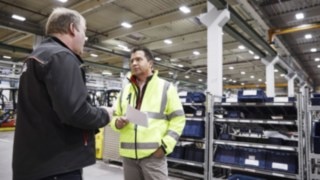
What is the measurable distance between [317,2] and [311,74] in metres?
13.9

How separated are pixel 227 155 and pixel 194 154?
66cm

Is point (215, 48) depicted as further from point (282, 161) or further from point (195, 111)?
point (282, 161)

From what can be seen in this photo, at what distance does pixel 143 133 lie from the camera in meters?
2.11

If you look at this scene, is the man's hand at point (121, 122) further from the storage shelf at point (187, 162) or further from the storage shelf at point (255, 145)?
the storage shelf at point (187, 162)

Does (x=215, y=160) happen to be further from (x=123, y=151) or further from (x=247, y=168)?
(x=123, y=151)

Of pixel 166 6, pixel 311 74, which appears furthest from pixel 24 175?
pixel 311 74

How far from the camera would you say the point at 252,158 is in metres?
4.33

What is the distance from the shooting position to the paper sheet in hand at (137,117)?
1970mm

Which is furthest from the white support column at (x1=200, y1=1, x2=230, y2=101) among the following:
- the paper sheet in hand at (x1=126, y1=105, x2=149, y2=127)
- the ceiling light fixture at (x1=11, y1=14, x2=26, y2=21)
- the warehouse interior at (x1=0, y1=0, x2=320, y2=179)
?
the ceiling light fixture at (x1=11, y1=14, x2=26, y2=21)

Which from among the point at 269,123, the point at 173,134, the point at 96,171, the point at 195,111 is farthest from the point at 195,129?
the point at 173,134

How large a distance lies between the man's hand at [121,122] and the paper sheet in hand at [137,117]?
3.1 inches

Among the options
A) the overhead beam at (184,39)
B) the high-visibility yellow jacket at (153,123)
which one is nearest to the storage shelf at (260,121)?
the high-visibility yellow jacket at (153,123)

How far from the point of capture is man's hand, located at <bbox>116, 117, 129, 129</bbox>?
2084 millimetres

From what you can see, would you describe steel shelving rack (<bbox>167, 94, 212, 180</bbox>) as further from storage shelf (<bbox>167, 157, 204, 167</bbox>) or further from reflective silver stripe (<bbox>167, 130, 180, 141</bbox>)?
reflective silver stripe (<bbox>167, 130, 180, 141</bbox>)
